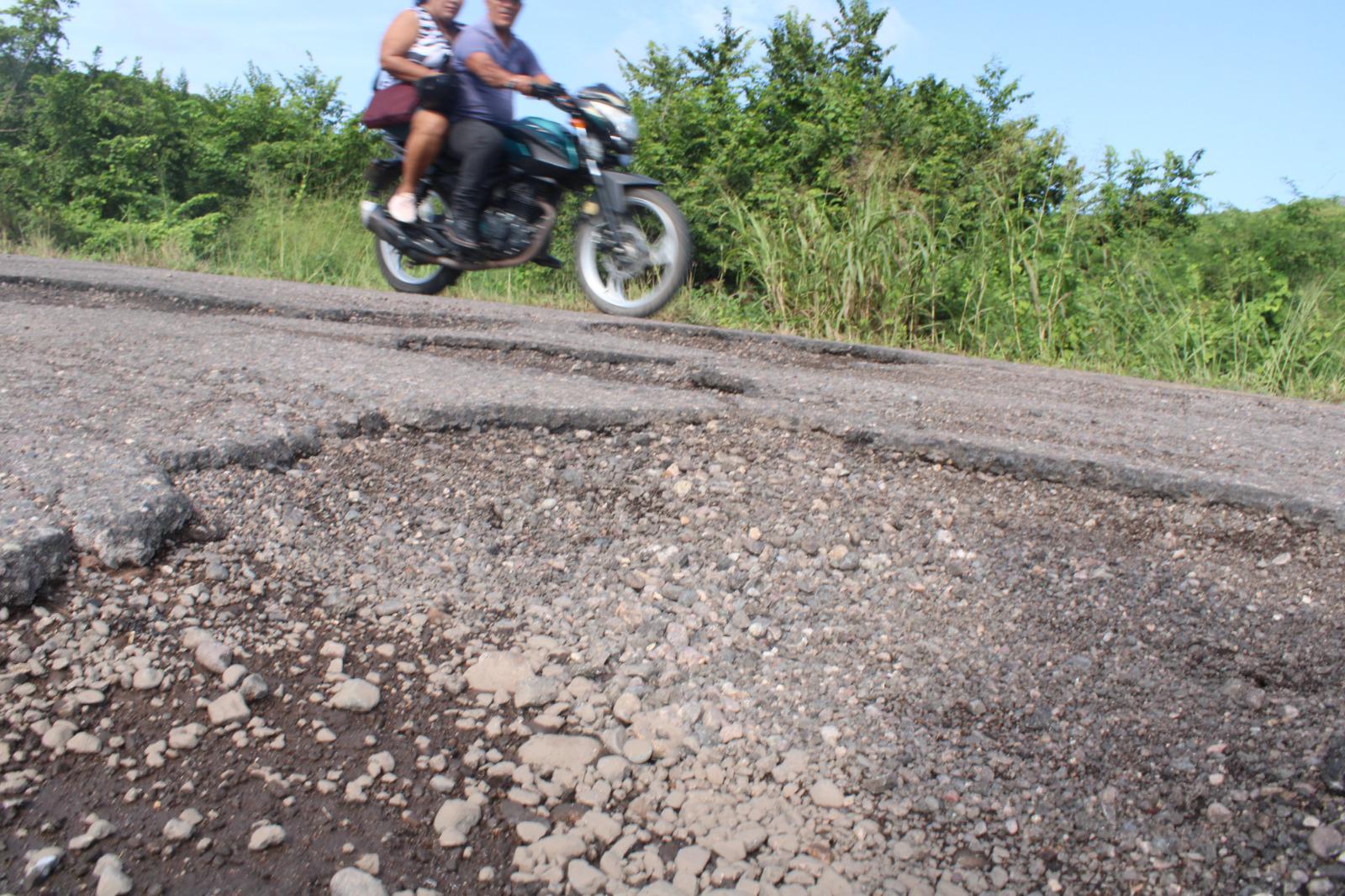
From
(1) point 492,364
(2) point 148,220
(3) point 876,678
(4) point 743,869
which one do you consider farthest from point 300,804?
(2) point 148,220

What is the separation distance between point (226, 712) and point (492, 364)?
1.99 meters

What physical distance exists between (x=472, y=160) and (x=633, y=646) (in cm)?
397

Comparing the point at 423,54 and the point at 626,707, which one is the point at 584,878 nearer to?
the point at 626,707

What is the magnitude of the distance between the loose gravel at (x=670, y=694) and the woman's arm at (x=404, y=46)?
3319mm

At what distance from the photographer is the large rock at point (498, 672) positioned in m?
1.65

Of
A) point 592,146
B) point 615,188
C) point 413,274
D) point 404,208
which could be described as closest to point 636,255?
point 615,188

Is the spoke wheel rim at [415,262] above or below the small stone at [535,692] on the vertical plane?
above

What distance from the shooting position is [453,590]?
1.88 m

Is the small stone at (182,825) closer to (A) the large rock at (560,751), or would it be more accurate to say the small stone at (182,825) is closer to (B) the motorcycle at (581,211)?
(A) the large rock at (560,751)

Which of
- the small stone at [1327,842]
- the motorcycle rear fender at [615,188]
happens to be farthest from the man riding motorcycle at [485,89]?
the small stone at [1327,842]

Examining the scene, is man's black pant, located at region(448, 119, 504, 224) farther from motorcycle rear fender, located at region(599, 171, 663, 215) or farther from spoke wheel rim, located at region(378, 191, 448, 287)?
motorcycle rear fender, located at region(599, 171, 663, 215)

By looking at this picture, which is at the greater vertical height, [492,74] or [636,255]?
[492,74]

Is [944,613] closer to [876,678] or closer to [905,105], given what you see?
[876,678]

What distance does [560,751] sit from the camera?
1516mm
